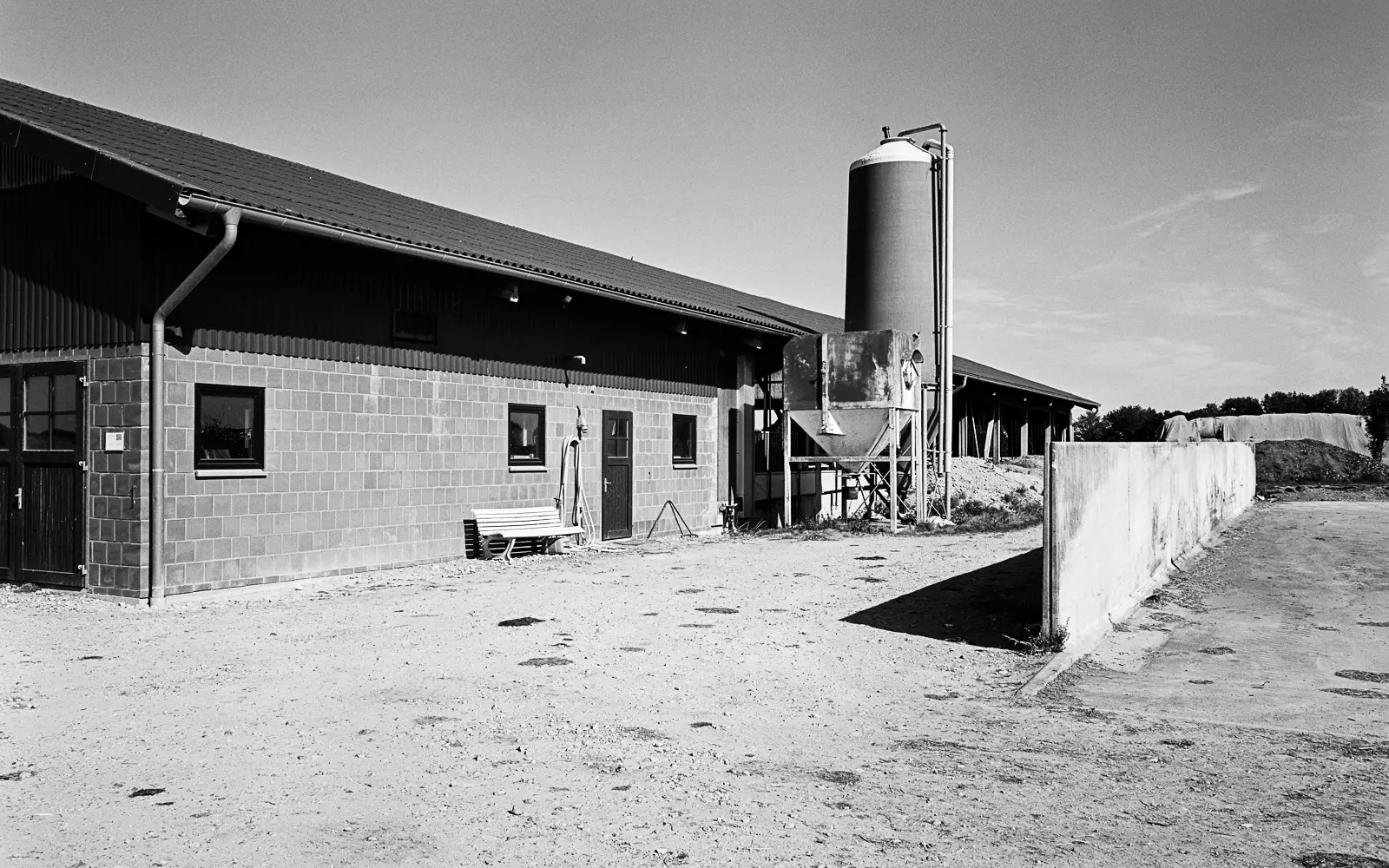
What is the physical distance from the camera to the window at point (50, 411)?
1087 cm

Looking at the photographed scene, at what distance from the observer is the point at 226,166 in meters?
12.8

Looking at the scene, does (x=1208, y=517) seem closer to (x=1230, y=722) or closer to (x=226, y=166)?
(x=1230, y=722)

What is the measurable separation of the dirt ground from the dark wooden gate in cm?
112

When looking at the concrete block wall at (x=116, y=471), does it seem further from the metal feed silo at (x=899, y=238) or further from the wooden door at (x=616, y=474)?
the metal feed silo at (x=899, y=238)

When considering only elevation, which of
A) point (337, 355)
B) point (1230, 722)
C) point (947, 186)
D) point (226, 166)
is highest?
point (947, 186)

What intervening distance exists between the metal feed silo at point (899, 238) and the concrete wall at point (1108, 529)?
301 inches

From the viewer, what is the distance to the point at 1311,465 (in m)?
41.0

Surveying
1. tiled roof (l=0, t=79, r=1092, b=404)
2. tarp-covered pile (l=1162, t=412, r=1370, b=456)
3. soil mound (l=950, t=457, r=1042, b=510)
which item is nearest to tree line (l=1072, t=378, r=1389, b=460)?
tarp-covered pile (l=1162, t=412, r=1370, b=456)

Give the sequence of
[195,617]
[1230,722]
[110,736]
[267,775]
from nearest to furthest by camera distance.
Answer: [267,775] → [110,736] → [1230,722] → [195,617]

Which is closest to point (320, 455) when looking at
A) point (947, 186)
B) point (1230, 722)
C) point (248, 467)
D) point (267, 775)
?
point (248, 467)

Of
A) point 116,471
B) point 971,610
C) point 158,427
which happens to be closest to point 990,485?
point 971,610

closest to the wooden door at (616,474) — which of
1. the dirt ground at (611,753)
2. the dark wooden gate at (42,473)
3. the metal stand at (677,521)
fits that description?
the metal stand at (677,521)

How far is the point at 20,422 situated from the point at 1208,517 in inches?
713

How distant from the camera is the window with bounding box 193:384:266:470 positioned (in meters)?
10.8
